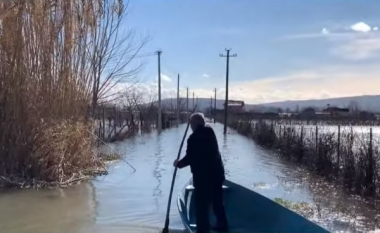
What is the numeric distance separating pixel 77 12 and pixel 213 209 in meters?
9.32

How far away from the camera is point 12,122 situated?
1345 cm

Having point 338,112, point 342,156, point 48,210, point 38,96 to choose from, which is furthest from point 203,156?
point 338,112

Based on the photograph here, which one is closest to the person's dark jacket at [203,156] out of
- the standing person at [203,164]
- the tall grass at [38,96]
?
the standing person at [203,164]

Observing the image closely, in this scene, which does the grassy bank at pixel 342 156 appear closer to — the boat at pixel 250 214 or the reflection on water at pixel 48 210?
the boat at pixel 250 214

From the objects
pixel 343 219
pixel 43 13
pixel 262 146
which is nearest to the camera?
pixel 343 219

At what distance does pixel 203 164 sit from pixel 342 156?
361 inches

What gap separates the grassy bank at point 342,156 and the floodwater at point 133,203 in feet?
1.95

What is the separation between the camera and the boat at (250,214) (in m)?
7.79

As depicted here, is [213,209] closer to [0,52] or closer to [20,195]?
[20,195]

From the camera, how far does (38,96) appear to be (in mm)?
13828

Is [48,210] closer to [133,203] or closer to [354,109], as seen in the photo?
[133,203]

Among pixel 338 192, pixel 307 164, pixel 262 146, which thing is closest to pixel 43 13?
pixel 338 192

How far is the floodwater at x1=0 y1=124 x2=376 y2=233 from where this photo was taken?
949 cm

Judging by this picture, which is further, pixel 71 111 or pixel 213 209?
pixel 71 111
